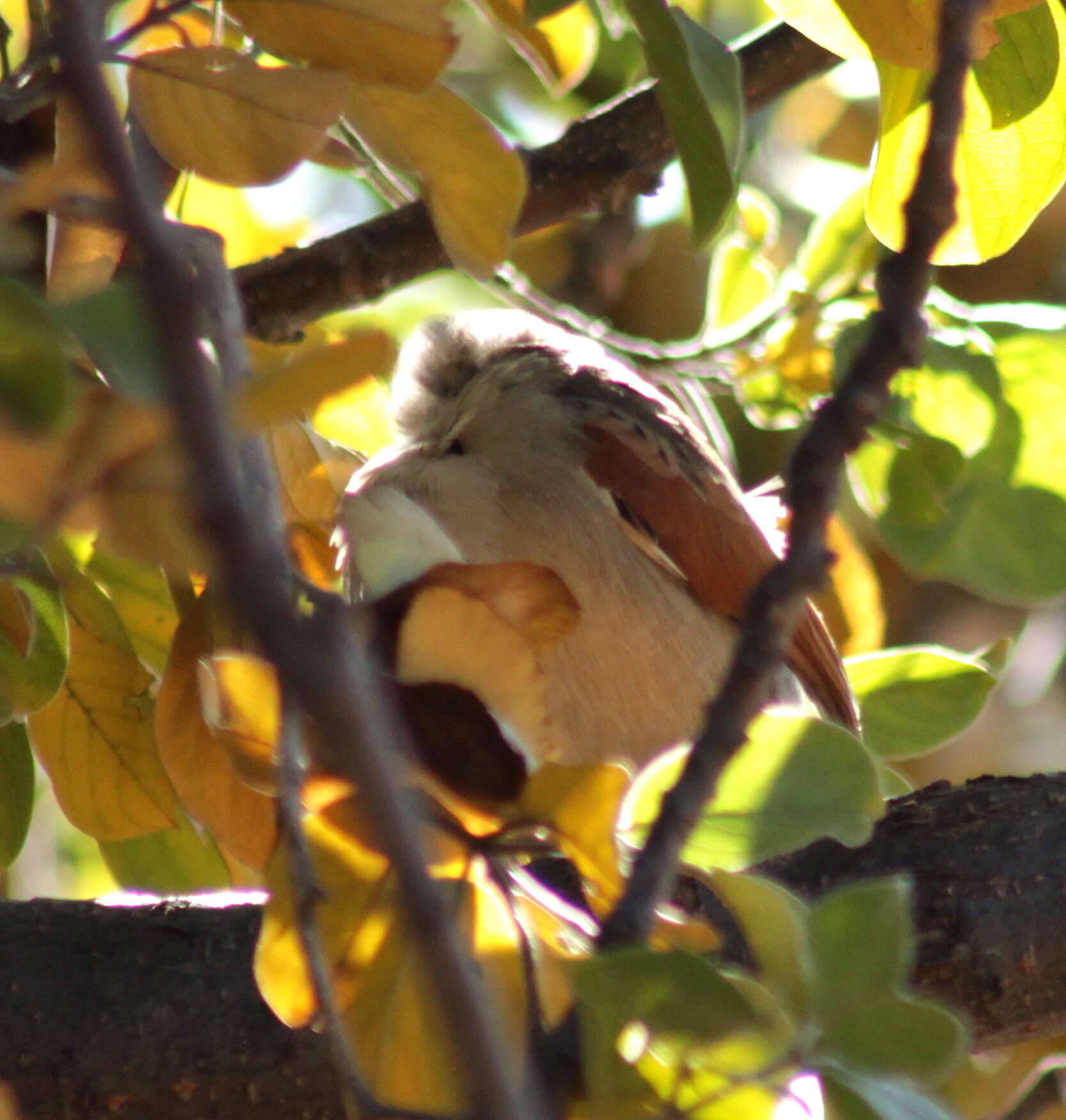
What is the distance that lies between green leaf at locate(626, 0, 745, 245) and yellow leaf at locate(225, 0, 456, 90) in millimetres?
311

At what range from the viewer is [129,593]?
2.20 meters

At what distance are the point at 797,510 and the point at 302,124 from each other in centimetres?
70

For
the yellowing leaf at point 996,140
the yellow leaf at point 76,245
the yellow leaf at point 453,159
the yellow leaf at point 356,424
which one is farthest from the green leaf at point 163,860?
the yellowing leaf at point 996,140

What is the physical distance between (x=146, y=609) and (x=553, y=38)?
1.14 meters

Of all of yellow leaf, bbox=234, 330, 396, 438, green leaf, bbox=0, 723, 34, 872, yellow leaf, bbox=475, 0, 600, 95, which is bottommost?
green leaf, bbox=0, 723, 34, 872

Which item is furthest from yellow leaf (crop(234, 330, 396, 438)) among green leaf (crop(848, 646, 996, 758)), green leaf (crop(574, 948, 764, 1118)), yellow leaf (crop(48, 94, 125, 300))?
green leaf (crop(848, 646, 996, 758))

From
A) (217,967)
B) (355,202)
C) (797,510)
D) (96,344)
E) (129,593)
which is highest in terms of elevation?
(96,344)

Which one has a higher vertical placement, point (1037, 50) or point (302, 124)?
point (302, 124)

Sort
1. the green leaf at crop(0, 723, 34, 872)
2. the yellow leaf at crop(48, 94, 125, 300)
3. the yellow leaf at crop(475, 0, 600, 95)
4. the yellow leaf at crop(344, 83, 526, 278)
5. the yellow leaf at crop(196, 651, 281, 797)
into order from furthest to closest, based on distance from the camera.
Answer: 1. the green leaf at crop(0, 723, 34, 872)
2. the yellow leaf at crop(475, 0, 600, 95)
3. the yellow leaf at crop(48, 94, 125, 300)
4. the yellow leaf at crop(344, 83, 526, 278)
5. the yellow leaf at crop(196, 651, 281, 797)

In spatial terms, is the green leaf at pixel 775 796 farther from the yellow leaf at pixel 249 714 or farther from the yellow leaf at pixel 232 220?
the yellow leaf at pixel 232 220

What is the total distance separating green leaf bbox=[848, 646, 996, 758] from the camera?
235 cm

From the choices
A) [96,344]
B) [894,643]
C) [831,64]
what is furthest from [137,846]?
[894,643]

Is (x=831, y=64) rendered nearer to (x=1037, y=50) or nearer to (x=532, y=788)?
(x=1037, y=50)

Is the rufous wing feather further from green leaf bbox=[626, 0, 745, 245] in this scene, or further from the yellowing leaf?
green leaf bbox=[626, 0, 745, 245]
